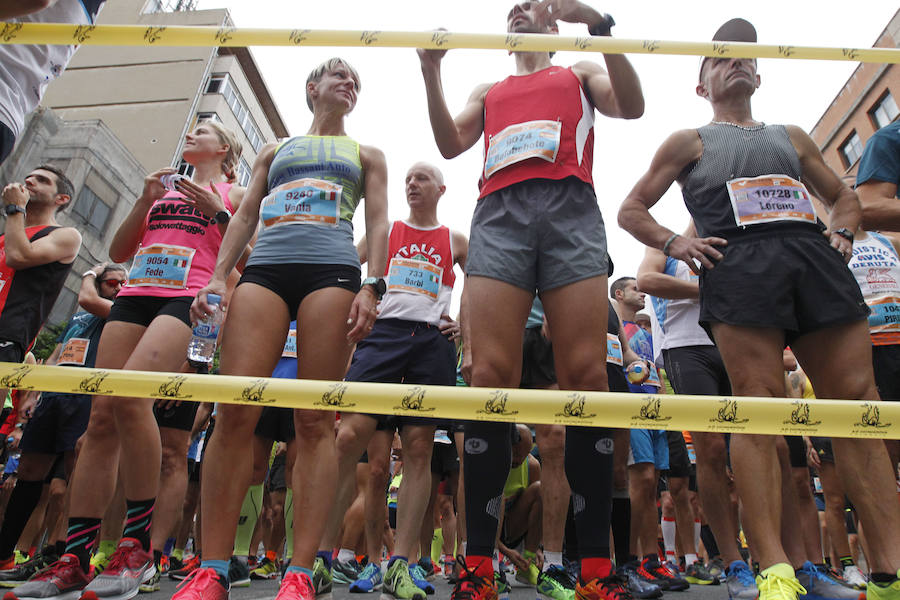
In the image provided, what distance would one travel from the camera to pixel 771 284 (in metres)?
2.20

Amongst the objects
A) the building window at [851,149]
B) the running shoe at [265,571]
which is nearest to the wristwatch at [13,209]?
the running shoe at [265,571]

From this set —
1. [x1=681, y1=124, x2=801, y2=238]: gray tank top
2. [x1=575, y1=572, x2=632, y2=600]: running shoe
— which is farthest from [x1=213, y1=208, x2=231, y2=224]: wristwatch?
[x1=575, y1=572, x2=632, y2=600]: running shoe

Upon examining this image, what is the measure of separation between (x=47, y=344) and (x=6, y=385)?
17114mm

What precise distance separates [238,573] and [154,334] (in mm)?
1743

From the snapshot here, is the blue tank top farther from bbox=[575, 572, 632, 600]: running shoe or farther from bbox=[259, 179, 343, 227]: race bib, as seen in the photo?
bbox=[575, 572, 632, 600]: running shoe

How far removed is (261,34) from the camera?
2.41 metres

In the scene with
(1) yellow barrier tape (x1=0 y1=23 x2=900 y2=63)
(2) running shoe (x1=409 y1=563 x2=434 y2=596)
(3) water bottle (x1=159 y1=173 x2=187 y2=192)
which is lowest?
(2) running shoe (x1=409 y1=563 x2=434 y2=596)

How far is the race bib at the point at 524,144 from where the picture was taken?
233 cm

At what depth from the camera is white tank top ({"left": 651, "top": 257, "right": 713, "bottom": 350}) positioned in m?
3.62

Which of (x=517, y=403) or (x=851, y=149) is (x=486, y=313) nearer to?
(x=517, y=403)

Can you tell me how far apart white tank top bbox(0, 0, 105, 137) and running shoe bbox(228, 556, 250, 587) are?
273cm

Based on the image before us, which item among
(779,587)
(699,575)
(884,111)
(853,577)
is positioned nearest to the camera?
(779,587)

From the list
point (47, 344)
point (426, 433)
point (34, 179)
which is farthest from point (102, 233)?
point (426, 433)

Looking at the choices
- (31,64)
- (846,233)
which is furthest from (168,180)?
(846,233)
